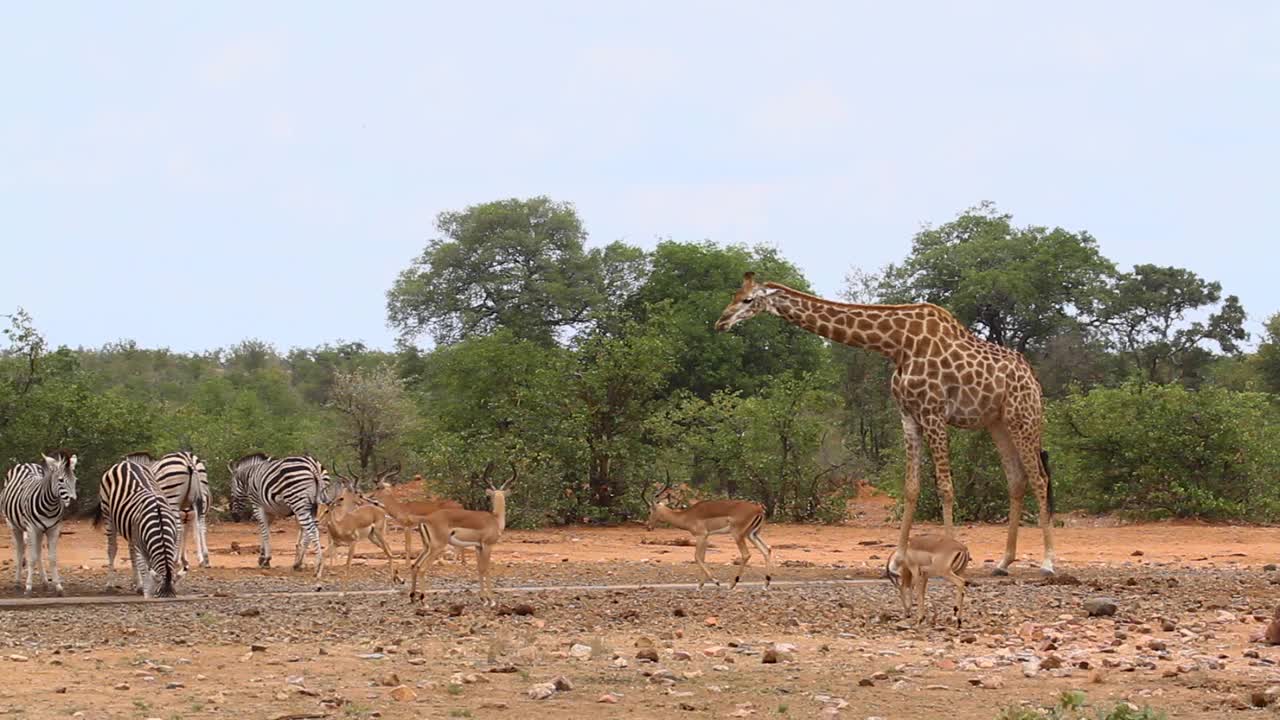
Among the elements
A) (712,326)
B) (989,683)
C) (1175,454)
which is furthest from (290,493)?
(712,326)

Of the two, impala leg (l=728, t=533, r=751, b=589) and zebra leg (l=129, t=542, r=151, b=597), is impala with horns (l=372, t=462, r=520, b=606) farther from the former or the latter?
zebra leg (l=129, t=542, r=151, b=597)

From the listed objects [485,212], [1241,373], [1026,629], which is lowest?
[1026,629]

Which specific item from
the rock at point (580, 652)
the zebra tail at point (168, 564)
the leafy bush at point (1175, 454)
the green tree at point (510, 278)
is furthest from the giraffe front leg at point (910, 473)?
the green tree at point (510, 278)

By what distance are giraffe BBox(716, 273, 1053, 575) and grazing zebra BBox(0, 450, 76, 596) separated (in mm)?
8159

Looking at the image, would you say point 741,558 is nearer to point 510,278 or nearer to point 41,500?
point 41,500

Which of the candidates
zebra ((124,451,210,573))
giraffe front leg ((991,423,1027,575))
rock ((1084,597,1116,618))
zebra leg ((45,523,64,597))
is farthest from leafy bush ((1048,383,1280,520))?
zebra leg ((45,523,64,597))

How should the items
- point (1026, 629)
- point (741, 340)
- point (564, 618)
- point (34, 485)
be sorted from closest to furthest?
point (1026, 629) < point (564, 618) < point (34, 485) < point (741, 340)

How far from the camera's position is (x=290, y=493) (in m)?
23.1

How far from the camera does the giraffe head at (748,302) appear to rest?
2058 centimetres

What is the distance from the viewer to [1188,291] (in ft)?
186

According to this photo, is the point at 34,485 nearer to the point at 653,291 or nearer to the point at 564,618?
the point at 564,618

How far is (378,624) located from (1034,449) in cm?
930

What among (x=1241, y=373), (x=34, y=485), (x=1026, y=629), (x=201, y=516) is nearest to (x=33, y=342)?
(x=201, y=516)

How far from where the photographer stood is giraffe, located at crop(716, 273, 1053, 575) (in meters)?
19.8
